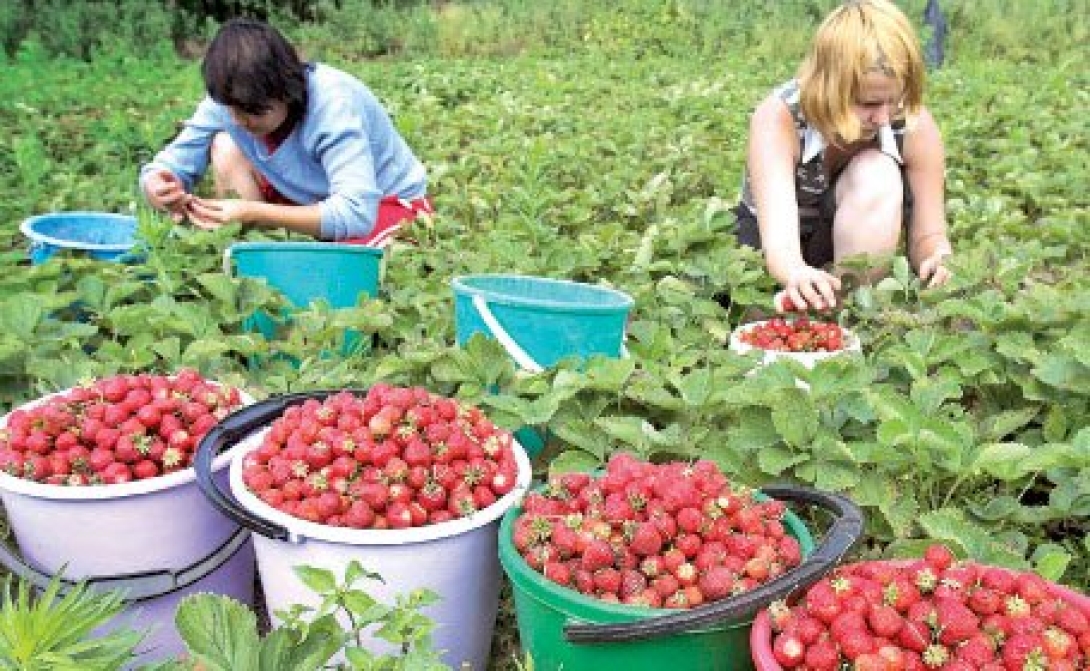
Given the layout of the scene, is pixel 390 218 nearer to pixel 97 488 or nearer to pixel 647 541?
pixel 97 488

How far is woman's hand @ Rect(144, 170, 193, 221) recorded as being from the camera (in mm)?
3697

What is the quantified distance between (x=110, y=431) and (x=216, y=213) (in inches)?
66.9

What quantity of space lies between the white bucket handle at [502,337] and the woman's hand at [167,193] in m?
1.56

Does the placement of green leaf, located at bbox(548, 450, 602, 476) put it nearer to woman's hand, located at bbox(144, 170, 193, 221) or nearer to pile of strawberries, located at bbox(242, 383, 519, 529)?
pile of strawberries, located at bbox(242, 383, 519, 529)

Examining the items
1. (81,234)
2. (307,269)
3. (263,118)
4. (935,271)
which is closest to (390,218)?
(263,118)

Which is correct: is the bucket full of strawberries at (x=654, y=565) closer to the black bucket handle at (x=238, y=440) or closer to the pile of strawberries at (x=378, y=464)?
the pile of strawberries at (x=378, y=464)

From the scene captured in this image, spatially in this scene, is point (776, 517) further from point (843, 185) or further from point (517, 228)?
point (517, 228)

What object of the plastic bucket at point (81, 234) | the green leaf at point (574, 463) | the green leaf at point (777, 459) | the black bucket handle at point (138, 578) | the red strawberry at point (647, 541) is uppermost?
the red strawberry at point (647, 541)

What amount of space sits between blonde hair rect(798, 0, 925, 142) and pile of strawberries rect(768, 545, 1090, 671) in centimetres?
188

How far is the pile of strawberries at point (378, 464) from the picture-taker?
1.87 metres

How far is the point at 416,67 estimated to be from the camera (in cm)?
966

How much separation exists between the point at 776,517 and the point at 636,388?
2.09ft

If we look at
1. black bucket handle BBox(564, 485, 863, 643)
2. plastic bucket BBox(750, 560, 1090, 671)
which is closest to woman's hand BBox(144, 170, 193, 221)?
black bucket handle BBox(564, 485, 863, 643)

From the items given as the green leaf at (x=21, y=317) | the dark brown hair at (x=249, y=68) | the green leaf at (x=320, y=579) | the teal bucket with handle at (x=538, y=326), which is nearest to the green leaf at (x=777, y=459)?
the teal bucket with handle at (x=538, y=326)
